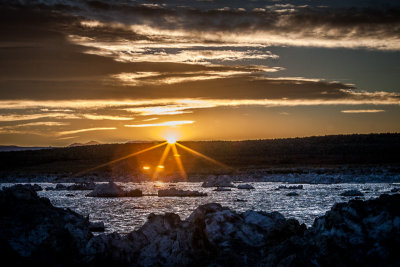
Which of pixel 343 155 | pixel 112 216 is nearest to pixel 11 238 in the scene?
pixel 112 216

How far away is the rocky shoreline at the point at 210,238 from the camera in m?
13.6

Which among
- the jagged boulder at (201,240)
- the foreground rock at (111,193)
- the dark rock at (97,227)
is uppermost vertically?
the jagged boulder at (201,240)

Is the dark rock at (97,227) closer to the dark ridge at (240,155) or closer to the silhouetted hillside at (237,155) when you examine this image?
the dark ridge at (240,155)

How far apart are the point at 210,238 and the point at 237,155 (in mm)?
133867

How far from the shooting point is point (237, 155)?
493 ft

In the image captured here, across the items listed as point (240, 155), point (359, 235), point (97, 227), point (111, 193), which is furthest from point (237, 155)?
point (359, 235)

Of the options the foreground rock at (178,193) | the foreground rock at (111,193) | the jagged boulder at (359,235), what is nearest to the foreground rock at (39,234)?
the jagged boulder at (359,235)

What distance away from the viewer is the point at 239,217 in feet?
57.4

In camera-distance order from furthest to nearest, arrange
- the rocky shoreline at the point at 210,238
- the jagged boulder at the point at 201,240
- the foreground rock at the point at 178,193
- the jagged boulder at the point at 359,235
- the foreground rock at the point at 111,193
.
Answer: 1. the foreground rock at the point at 111,193
2. the foreground rock at the point at 178,193
3. the jagged boulder at the point at 201,240
4. the rocky shoreline at the point at 210,238
5. the jagged boulder at the point at 359,235

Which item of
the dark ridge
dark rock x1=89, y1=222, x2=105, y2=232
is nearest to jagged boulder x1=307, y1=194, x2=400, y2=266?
dark rock x1=89, y1=222, x2=105, y2=232

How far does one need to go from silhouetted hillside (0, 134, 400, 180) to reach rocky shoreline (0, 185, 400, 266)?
3656 inches

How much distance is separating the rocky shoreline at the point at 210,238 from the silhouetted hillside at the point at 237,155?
305ft

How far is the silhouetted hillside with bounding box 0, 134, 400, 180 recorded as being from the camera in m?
124

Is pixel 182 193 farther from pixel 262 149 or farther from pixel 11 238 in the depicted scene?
pixel 262 149
